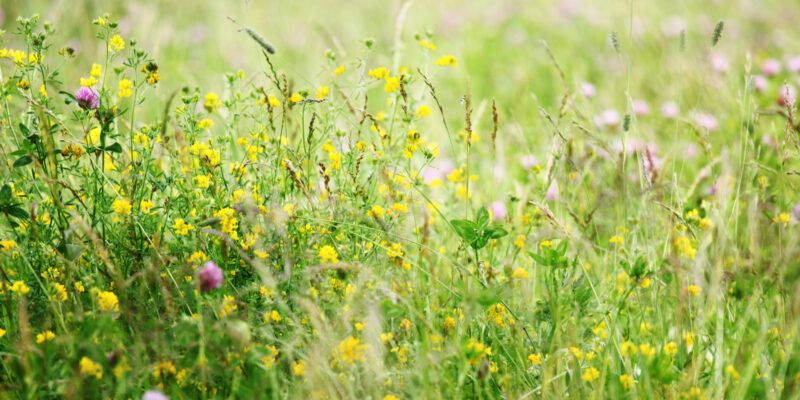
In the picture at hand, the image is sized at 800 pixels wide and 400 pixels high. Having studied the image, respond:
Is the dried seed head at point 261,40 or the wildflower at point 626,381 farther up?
the dried seed head at point 261,40

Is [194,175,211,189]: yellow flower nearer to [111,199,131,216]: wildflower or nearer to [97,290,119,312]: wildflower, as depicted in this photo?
[111,199,131,216]: wildflower

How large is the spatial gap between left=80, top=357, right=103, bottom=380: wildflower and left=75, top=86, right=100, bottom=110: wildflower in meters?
0.64

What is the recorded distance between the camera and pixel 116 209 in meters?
1.36

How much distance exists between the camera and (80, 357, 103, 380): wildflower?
3.55 feet

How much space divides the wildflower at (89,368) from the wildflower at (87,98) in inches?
25.1

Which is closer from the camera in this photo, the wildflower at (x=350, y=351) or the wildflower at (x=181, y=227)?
the wildflower at (x=350, y=351)

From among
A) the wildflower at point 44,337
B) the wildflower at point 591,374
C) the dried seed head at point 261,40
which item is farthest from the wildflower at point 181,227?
the wildflower at point 591,374

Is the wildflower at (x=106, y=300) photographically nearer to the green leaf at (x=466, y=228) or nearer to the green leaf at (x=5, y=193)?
the green leaf at (x=5, y=193)

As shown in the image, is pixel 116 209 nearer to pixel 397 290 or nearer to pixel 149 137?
pixel 149 137

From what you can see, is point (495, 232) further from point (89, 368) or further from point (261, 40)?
point (89, 368)

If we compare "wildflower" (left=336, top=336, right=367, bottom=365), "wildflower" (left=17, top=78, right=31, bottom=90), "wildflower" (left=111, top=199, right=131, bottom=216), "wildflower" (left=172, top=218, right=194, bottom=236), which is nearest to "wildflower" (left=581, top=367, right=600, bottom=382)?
"wildflower" (left=336, top=336, right=367, bottom=365)

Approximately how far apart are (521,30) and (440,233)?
3152 millimetres

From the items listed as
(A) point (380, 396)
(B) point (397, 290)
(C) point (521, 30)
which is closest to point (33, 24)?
(B) point (397, 290)

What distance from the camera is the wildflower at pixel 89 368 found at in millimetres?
1083
